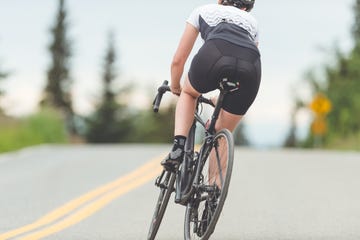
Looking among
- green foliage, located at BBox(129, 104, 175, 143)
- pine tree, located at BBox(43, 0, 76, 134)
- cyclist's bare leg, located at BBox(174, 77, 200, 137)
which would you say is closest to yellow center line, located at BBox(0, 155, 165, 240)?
cyclist's bare leg, located at BBox(174, 77, 200, 137)

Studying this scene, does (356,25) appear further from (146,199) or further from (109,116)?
(146,199)

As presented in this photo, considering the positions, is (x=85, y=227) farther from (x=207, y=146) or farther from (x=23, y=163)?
(x=23, y=163)

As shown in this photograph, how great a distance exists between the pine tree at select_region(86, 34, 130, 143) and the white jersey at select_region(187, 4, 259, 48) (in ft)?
292

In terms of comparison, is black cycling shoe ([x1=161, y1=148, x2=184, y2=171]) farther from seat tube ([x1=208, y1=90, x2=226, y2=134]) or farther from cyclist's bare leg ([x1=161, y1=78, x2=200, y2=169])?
seat tube ([x1=208, y1=90, x2=226, y2=134])

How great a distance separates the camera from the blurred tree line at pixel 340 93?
4556 centimetres

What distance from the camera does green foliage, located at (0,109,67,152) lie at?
22.8 meters

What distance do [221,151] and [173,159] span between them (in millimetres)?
415

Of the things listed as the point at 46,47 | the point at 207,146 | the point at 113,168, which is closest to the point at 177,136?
the point at 207,146

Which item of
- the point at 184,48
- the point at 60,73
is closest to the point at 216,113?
the point at 184,48

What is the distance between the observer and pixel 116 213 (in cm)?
942

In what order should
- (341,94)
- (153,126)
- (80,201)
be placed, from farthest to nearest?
(153,126) < (341,94) < (80,201)

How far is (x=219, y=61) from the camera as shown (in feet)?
20.3

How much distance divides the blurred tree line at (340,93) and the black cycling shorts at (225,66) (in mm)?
35780

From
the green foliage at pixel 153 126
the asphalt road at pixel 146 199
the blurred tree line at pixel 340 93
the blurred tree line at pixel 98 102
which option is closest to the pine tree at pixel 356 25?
the blurred tree line at pixel 340 93
